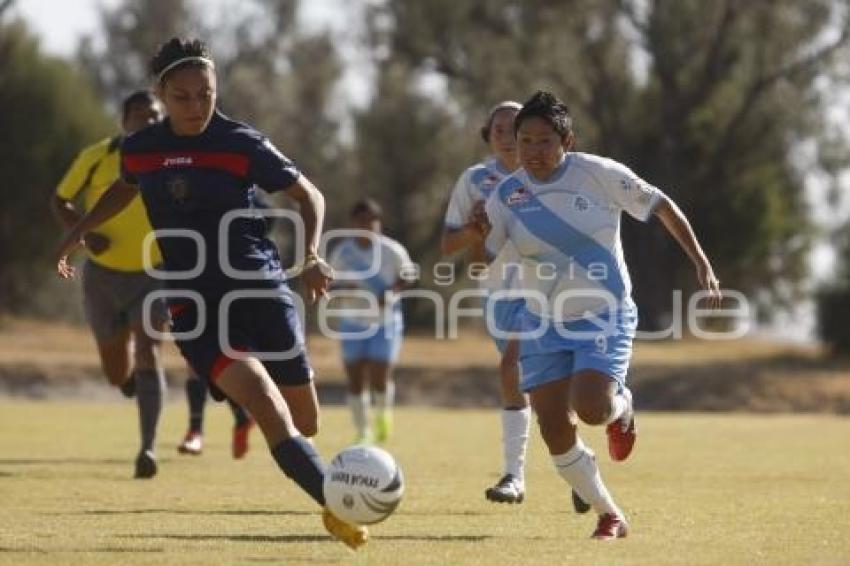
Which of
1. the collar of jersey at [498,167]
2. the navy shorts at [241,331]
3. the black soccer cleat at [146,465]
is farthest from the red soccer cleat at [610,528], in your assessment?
the black soccer cleat at [146,465]

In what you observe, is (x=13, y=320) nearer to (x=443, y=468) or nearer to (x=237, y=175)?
(x=443, y=468)

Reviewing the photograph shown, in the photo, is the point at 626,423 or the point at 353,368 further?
the point at 353,368

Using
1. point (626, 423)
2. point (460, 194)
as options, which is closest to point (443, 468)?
point (460, 194)

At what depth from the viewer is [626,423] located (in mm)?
10312

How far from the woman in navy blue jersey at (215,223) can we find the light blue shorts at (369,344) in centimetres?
1147

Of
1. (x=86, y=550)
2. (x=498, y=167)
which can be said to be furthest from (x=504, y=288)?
(x=86, y=550)

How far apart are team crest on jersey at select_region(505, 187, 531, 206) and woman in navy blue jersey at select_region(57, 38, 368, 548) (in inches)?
43.3

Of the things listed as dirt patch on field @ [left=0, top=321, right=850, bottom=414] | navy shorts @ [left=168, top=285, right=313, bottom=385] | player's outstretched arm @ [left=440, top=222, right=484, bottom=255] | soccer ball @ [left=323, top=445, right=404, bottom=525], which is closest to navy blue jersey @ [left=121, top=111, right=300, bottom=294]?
navy shorts @ [left=168, top=285, right=313, bottom=385]

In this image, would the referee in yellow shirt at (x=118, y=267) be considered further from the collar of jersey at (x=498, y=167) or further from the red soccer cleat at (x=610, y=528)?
the red soccer cleat at (x=610, y=528)

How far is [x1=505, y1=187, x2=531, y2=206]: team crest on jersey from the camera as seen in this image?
32.7 ft

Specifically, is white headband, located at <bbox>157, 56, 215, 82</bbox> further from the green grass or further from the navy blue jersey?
the green grass

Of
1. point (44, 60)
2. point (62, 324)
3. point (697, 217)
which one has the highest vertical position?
point (44, 60)

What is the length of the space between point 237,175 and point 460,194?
9.96ft

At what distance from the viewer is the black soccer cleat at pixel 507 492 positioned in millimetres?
11797
